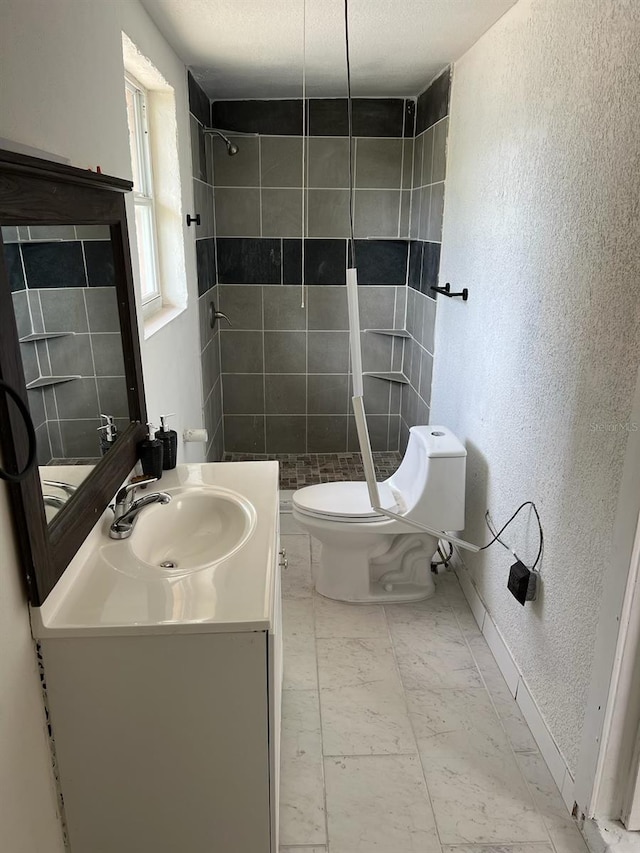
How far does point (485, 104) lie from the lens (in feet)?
7.38

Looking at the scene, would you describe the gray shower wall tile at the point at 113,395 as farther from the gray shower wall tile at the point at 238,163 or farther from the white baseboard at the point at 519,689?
the gray shower wall tile at the point at 238,163

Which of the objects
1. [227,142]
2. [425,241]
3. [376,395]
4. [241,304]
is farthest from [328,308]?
[227,142]

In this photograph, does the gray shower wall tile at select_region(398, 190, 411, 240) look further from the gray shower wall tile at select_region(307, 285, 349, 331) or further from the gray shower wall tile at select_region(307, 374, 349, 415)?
the gray shower wall tile at select_region(307, 374, 349, 415)

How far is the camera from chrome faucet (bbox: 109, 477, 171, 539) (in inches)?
55.4

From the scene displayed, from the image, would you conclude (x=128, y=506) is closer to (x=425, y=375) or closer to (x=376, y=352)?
(x=425, y=375)

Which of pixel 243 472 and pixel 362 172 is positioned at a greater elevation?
pixel 362 172

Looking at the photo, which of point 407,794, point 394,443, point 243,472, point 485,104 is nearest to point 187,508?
point 243,472

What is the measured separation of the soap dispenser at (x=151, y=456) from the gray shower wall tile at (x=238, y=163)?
7.25 feet

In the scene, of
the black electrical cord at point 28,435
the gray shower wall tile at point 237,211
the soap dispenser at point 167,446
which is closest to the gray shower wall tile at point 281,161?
the gray shower wall tile at point 237,211

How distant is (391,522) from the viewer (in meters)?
2.35

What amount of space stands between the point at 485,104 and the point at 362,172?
1.27m

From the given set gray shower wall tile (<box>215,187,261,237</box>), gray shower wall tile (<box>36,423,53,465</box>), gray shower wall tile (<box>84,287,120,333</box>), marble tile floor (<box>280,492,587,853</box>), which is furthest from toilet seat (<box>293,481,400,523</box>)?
gray shower wall tile (<box>215,187,261,237</box>)

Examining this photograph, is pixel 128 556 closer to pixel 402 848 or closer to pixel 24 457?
pixel 24 457

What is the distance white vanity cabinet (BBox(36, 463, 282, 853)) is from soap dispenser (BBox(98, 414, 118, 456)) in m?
0.36
